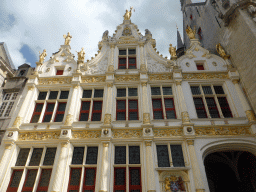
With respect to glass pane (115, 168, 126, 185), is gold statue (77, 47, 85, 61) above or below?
above

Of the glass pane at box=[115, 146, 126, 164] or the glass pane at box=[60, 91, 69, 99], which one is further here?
the glass pane at box=[60, 91, 69, 99]

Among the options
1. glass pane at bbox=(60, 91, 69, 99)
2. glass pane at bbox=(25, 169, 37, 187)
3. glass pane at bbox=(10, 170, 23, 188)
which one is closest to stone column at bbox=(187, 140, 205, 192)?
glass pane at bbox=(25, 169, 37, 187)

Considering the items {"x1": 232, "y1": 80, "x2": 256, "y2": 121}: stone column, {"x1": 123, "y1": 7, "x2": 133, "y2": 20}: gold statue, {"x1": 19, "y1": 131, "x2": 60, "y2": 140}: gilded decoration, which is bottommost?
{"x1": 19, "y1": 131, "x2": 60, "y2": 140}: gilded decoration

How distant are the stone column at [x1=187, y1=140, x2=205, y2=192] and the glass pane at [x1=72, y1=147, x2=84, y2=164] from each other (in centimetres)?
529

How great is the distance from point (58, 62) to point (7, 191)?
28.4 feet

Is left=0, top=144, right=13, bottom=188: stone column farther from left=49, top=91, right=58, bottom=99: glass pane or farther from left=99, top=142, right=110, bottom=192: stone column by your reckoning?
left=99, top=142, right=110, bottom=192: stone column

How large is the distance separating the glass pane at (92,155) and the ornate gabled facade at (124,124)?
50 millimetres

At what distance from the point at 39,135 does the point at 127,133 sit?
4.62 metres

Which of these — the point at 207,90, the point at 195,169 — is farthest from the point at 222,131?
the point at 207,90

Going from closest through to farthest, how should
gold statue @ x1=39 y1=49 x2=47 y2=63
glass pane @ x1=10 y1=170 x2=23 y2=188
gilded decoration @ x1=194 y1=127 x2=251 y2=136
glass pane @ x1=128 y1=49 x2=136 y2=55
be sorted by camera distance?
glass pane @ x1=10 y1=170 x2=23 y2=188
gilded decoration @ x1=194 y1=127 x2=251 y2=136
gold statue @ x1=39 y1=49 x2=47 y2=63
glass pane @ x1=128 y1=49 x2=136 y2=55

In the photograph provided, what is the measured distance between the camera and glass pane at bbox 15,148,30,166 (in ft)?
32.4

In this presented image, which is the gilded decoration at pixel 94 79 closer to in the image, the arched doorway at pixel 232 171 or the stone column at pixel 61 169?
the stone column at pixel 61 169

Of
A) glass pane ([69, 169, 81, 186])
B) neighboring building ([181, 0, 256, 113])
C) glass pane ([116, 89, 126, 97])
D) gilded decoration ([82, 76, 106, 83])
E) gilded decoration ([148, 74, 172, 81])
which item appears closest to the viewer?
glass pane ([69, 169, 81, 186])

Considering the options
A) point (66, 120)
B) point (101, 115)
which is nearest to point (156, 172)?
point (101, 115)
